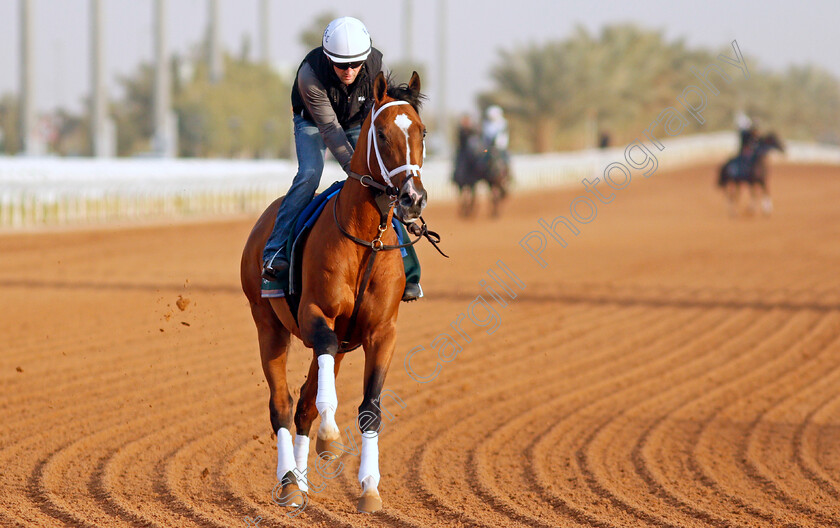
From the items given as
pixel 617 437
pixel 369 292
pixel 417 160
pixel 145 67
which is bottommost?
pixel 617 437

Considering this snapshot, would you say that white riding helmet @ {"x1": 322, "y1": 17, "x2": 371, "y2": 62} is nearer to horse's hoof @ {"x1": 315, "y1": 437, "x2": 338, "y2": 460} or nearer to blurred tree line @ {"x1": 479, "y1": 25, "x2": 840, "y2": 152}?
horse's hoof @ {"x1": 315, "y1": 437, "x2": 338, "y2": 460}

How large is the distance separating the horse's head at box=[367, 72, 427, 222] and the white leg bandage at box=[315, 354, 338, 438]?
0.83m

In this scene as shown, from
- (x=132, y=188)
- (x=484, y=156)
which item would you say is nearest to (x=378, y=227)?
(x=484, y=156)

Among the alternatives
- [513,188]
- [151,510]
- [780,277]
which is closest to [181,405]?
[151,510]

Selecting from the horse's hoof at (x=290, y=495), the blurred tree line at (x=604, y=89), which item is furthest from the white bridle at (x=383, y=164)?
the blurred tree line at (x=604, y=89)

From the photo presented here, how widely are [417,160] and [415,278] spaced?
3.37 ft

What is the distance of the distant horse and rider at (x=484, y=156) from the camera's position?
975 inches

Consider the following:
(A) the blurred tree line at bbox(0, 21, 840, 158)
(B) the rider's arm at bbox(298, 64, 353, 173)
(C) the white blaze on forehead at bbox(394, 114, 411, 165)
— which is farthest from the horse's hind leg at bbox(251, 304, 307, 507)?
(A) the blurred tree line at bbox(0, 21, 840, 158)

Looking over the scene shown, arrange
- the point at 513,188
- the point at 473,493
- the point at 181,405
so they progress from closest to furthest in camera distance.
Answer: the point at 473,493 → the point at 181,405 → the point at 513,188

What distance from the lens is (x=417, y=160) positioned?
5.29 m

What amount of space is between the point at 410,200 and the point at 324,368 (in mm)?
977

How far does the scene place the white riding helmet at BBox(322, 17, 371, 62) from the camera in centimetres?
586

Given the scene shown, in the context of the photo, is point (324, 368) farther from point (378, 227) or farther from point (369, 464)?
point (378, 227)

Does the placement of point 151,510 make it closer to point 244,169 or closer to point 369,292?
point 369,292
